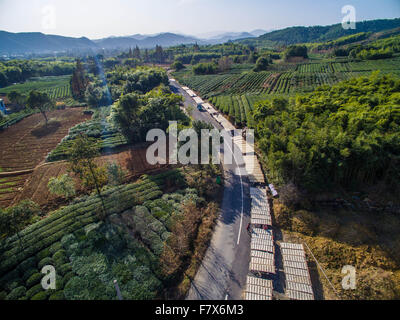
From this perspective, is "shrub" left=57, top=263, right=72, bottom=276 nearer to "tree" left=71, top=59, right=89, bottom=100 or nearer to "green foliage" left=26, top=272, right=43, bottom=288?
"green foliage" left=26, top=272, right=43, bottom=288

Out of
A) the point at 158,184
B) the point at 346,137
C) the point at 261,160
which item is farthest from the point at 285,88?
the point at 158,184

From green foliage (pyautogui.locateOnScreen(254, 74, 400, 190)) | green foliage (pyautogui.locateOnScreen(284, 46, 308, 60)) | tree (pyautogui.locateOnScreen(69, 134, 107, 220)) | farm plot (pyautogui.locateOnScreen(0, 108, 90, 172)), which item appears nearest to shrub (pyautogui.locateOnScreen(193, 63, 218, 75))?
green foliage (pyautogui.locateOnScreen(284, 46, 308, 60))

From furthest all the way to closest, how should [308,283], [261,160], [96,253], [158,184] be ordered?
[261,160]
[158,184]
[96,253]
[308,283]

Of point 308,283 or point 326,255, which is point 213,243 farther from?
point 326,255

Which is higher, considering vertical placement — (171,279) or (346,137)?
(346,137)

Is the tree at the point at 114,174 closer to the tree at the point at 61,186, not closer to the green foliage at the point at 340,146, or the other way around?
the tree at the point at 61,186
